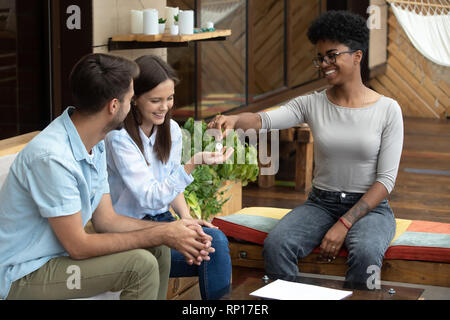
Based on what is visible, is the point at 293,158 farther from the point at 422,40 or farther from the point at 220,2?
the point at 422,40

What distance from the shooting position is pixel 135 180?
7.83 ft

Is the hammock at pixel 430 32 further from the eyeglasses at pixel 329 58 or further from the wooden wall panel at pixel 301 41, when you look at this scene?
the eyeglasses at pixel 329 58

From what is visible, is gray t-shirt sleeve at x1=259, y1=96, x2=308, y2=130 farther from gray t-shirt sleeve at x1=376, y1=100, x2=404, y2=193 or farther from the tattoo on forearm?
the tattoo on forearm

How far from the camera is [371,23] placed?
8.08m

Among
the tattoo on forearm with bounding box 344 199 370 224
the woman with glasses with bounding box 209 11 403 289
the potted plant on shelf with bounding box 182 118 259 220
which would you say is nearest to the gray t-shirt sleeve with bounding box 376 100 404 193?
the woman with glasses with bounding box 209 11 403 289

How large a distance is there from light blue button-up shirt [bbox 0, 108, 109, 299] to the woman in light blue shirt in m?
0.36

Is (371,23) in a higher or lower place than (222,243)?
higher

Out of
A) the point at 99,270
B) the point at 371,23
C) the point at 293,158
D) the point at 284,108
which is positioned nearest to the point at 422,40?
the point at 371,23

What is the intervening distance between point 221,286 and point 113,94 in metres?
0.73

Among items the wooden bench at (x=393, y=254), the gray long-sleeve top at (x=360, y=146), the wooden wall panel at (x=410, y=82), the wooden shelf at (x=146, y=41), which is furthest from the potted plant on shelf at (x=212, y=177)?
the wooden wall panel at (x=410, y=82)

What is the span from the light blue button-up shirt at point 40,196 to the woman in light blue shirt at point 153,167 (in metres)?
0.36

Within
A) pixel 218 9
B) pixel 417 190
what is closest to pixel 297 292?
pixel 417 190

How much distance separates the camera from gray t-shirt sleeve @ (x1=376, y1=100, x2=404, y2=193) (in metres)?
2.66

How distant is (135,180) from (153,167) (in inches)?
6.1
